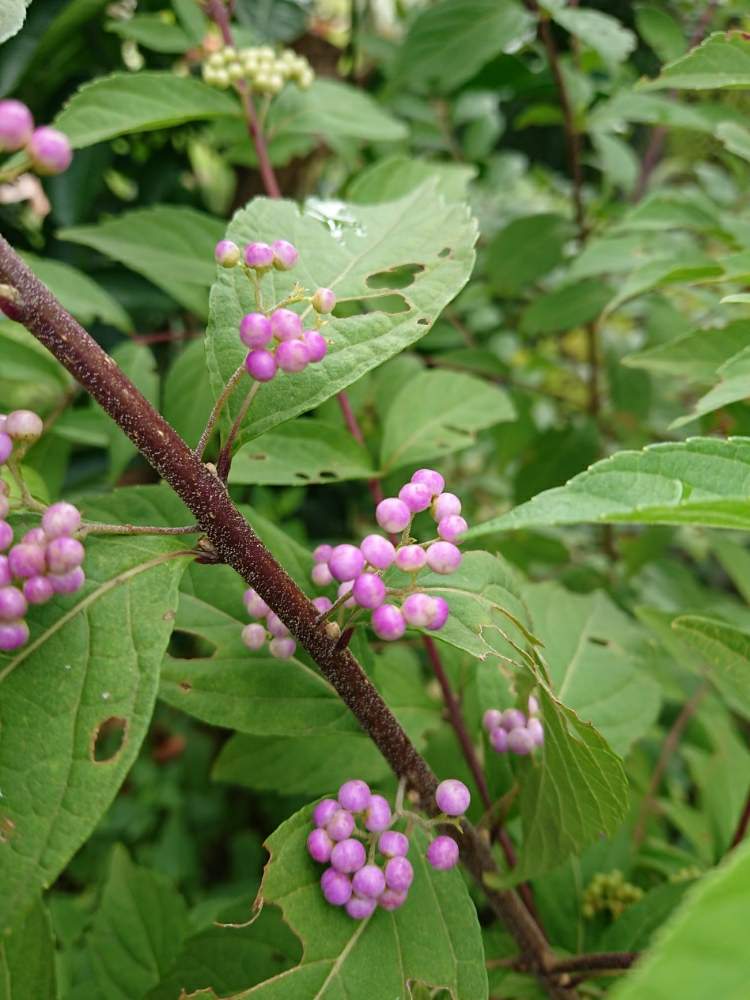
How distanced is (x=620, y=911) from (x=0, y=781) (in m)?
1.27

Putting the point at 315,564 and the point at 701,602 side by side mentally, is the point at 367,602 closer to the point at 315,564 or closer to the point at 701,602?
the point at 315,564

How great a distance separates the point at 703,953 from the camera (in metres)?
0.41

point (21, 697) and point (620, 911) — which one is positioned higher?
point (21, 697)

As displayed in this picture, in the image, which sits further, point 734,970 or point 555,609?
point 555,609

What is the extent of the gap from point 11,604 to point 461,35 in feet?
6.61

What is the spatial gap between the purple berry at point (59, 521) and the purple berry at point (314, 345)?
28 centimetres

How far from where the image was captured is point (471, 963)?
3.24ft

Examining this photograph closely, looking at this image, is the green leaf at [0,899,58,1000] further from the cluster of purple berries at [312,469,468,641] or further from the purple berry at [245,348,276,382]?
the purple berry at [245,348,276,382]

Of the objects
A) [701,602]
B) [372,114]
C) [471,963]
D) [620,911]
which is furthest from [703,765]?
[372,114]

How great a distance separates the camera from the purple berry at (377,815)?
3.18 feet

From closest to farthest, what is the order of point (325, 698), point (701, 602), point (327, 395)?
point (327, 395), point (325, 698), point (701, 602)

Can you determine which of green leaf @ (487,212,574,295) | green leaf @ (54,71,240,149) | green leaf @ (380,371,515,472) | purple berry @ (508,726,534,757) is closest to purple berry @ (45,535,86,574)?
purple berry @ (508,726,534,757)

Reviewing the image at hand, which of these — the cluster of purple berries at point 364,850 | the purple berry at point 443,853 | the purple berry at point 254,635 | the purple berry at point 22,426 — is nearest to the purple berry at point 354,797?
the cluster of purple berries at point 364,850

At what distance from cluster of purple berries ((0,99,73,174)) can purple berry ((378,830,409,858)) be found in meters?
0.78
